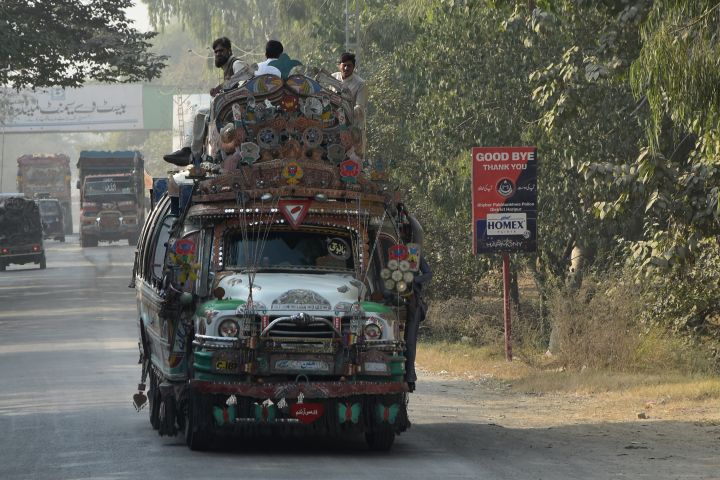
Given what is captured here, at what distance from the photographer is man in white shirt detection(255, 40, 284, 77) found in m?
14.3

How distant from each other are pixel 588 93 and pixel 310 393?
10.1m

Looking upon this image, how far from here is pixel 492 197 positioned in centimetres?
2100

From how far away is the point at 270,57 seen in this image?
15.0 metres

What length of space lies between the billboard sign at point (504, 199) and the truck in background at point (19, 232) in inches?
1222

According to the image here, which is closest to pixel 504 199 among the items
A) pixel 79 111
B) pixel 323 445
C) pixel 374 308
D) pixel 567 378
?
pixel 567 378

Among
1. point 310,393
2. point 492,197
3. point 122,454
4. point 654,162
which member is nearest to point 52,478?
point 122,454

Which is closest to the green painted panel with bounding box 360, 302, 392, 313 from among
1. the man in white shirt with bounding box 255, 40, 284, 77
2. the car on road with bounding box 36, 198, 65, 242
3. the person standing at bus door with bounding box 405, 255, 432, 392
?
the person standing at bus door with bounding box 405, 255, 432, 392

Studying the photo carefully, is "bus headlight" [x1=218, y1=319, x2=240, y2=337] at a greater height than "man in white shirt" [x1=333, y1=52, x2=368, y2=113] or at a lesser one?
lesser

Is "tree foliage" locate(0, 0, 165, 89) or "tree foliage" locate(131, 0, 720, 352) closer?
"tree foliage" locate(131, 0, 720, 352)

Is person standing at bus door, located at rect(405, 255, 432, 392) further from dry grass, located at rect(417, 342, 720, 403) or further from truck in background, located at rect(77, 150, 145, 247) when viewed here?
truck in background, located at rect(77, 150, 145, 247)

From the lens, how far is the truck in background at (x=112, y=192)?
6347 cm

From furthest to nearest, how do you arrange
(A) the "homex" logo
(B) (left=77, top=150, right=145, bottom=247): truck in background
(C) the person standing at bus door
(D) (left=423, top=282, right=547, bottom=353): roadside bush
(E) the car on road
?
1. (E) the car on road
2. (B) (left=77, top=150, right=145, bottom=247): truck in background
3. (D) (left=423, top=282, right=547, bottom=353): roadside bush
4. (A) the "homex" logo
5. (C) the person standing at bus door

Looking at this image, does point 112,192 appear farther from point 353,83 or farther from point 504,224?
point 353,83

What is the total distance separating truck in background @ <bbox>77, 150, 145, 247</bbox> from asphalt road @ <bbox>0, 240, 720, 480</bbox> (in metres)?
42.2
